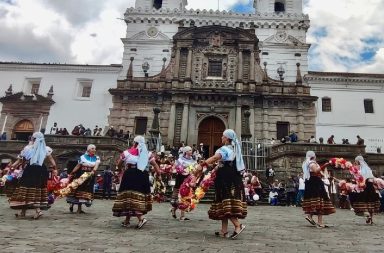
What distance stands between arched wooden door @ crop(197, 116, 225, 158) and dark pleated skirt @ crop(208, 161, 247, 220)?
21.0m

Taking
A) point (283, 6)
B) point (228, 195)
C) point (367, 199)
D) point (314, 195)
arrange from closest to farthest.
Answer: point (228, 195)
point (314, 195)
point (367, 199)
point (283, 6)

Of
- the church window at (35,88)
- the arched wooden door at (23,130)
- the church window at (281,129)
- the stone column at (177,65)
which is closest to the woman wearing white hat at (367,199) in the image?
the church window at (281,129)

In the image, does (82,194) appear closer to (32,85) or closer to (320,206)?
(320,206)

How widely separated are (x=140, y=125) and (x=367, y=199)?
67.0 ft

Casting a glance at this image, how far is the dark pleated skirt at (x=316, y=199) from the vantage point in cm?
916

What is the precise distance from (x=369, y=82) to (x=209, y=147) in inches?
574

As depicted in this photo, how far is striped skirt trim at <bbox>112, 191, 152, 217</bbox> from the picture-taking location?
743 centimetres

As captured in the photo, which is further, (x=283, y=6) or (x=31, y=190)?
(x=283, y=6)

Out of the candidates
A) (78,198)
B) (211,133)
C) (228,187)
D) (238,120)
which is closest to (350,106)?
(238,120)

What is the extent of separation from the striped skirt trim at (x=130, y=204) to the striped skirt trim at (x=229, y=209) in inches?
64.2

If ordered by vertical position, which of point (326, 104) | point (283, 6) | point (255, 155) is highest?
point (283, 6)

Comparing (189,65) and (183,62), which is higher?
(183,62)

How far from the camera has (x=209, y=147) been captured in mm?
28078

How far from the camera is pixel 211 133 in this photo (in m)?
28.3
